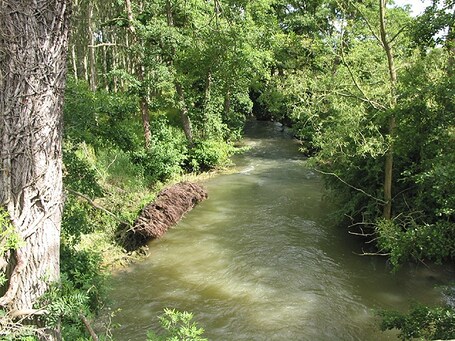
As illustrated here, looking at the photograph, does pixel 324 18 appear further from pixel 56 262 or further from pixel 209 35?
pixel 56 262

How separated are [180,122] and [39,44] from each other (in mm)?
14003

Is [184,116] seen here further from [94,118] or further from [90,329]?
[90,329]

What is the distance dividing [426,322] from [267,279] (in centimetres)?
382

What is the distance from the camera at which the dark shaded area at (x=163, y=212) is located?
374 inches

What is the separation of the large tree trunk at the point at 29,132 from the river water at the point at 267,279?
7.86 ft

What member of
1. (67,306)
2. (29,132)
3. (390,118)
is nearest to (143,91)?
(390,118)

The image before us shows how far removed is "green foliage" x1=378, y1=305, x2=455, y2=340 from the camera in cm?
458

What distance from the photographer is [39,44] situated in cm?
295

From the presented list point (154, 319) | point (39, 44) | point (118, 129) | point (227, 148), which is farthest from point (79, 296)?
point (227, 148)

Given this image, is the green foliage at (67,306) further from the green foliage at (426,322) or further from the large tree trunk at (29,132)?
the green foliage at (426,322)

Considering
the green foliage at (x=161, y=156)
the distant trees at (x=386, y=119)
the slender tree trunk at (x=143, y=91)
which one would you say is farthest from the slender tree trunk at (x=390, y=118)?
the slender tree trunk at (x=143, y=91)

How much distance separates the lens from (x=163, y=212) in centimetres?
1056

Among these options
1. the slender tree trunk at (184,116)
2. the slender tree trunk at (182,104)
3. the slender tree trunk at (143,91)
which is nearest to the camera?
the slender tree trunk at (143,91)

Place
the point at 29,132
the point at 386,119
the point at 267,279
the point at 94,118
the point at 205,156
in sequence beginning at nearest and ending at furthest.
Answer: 1. the point at 29,132
2. the point at 94,118
3. the point at 267,279
4. the point at 386,119
5. the point at 205,156
